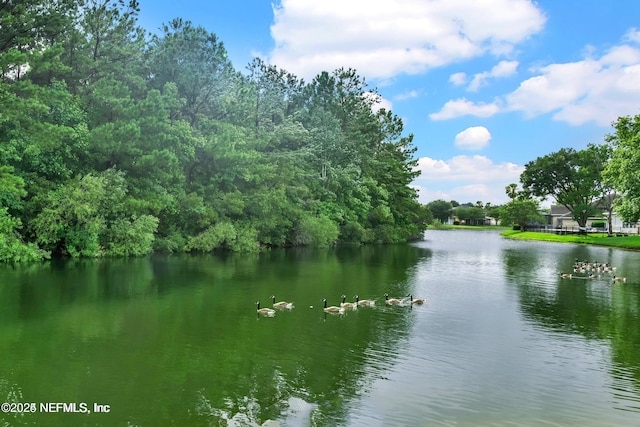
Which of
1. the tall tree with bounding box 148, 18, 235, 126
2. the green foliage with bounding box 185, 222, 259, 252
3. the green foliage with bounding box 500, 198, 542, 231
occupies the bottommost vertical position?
the green foliage with bounding box 185, 222, 259, 252

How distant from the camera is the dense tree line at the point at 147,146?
36.2 meters

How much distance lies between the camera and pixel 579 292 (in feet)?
95.5

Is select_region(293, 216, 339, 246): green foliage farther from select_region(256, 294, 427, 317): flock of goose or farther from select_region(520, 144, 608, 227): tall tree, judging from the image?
select_region(520, 144, 608, 227): tall tree

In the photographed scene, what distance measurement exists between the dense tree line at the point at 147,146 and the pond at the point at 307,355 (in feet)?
33.9

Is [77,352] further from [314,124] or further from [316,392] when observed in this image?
[314,124]

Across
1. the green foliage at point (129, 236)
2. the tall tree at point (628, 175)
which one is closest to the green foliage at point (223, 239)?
the green foliage at point (129, 236)

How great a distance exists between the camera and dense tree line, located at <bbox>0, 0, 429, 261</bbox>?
36250mm

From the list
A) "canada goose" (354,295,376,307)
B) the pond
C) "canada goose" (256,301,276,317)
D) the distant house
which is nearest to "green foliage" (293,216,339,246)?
the pond

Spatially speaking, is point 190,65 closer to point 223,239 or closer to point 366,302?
point 223,239

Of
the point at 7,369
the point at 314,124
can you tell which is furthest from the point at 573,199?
the point at 7,369

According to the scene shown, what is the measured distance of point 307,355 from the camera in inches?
591

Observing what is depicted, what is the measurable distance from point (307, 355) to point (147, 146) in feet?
103

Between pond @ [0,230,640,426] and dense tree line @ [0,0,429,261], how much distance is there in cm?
1035

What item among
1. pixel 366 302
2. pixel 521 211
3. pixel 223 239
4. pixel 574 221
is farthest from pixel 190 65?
pixel 574 221
